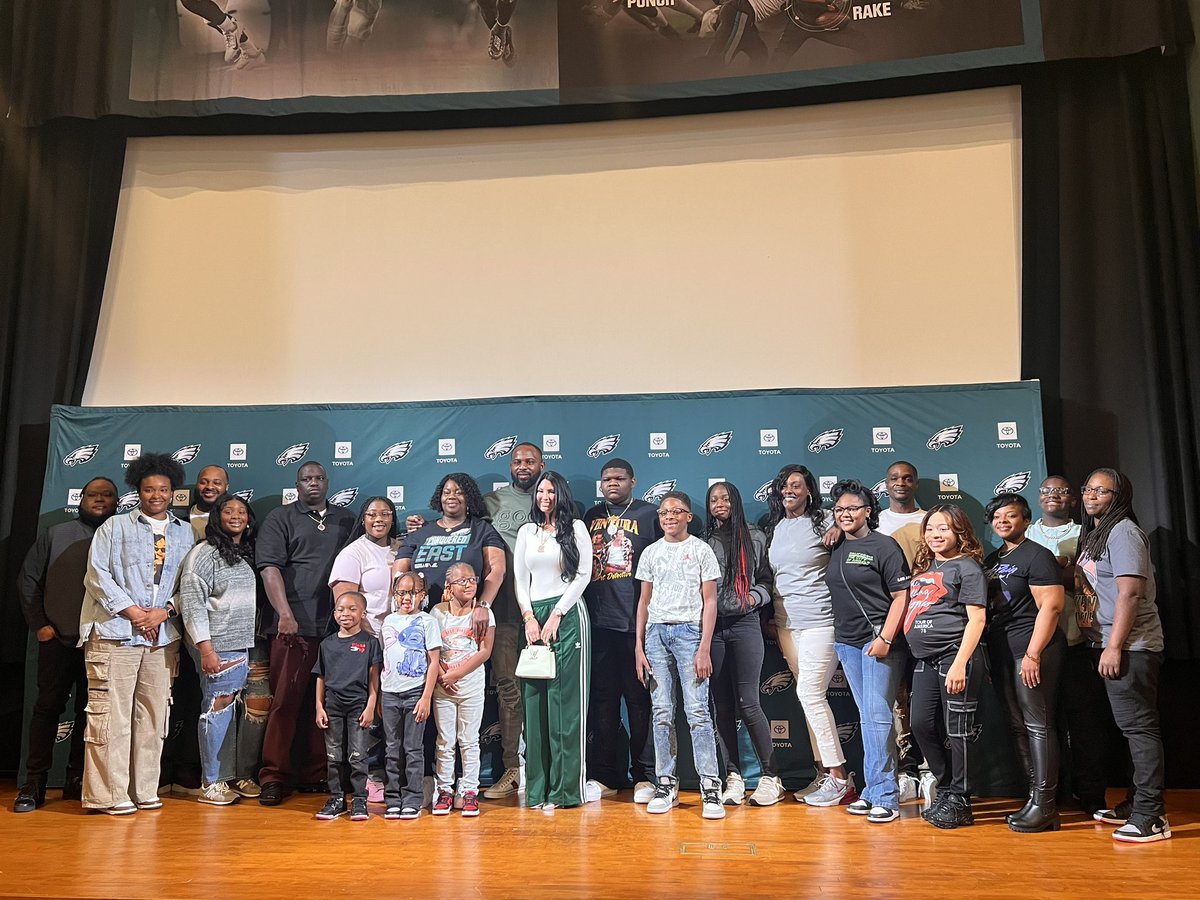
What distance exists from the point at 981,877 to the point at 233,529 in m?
4.38

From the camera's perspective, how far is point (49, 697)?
18.1 feet

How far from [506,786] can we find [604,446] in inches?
82.8

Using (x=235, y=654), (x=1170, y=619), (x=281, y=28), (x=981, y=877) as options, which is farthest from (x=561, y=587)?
(x=281, y=28)

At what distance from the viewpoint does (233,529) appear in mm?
5758

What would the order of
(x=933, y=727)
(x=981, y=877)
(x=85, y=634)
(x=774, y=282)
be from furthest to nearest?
(x=774, y=282) → (x=85, y=634) → (x=933, y=727) → (x=981, y=877)

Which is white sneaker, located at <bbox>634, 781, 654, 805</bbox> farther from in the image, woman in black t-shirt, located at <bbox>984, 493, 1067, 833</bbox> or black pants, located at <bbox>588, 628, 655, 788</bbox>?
woman in black t-shirt, located at <bbox>984, 493, 1067, 833</bbox>

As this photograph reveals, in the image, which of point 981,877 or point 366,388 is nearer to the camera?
point 981,877

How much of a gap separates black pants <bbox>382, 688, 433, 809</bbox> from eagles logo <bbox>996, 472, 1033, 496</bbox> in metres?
3.56

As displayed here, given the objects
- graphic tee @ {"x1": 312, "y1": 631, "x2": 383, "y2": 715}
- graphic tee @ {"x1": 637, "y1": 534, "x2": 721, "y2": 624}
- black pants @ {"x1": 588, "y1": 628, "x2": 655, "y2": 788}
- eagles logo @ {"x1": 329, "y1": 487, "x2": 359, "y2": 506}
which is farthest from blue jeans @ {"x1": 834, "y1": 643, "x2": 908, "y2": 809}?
eagles logo @ {"x1": 329, "y1": 487, "x2": 359, "y2": 506}

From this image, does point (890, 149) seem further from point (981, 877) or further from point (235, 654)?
point (235, 654)

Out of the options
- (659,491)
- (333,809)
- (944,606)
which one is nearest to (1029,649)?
(944,606)

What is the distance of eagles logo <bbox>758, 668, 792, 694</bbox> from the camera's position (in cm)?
559

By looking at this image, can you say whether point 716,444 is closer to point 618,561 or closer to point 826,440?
point 826,440

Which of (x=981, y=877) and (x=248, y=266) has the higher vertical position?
(x=248, y=266)
